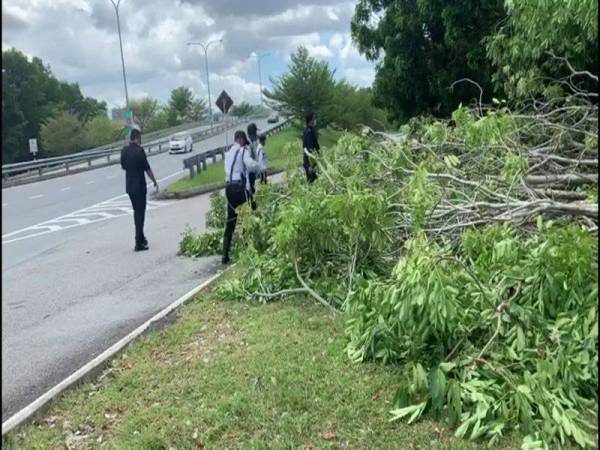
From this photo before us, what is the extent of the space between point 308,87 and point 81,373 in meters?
43.5

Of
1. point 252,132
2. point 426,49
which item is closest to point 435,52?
point 426,49

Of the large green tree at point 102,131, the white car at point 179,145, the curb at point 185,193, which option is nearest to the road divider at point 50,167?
the white car at point 179,145

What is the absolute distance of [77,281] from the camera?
8320 mm

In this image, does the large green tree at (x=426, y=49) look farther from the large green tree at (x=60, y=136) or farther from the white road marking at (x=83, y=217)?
the large green tree at (x=60, y=136)

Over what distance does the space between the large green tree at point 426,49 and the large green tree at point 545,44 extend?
547cm

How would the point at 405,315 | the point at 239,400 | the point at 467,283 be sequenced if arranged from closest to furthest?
the point at 405,315 → the point at 239,400 → the point at 467,283

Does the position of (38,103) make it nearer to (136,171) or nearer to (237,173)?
(136,171)

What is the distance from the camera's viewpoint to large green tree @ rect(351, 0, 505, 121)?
1625cm

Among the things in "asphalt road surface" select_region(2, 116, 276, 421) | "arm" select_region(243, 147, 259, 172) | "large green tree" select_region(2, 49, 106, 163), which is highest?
"large green tree" select_region(2, 49, 106, 163)

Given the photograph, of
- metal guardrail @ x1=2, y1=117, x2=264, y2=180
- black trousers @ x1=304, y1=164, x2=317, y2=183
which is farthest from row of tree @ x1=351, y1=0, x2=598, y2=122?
metal guardrail @ x1=2, y1=117, x2=264, y2=180

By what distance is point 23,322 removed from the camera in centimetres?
658

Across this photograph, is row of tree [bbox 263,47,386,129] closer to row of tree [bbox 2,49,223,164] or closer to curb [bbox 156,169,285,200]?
row of tree [bbox 2,49,223,164]

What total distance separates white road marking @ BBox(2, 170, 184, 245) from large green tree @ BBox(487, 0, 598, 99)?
9549mm

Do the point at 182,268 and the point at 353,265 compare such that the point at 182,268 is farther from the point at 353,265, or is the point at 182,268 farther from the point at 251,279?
the point at 353,265
